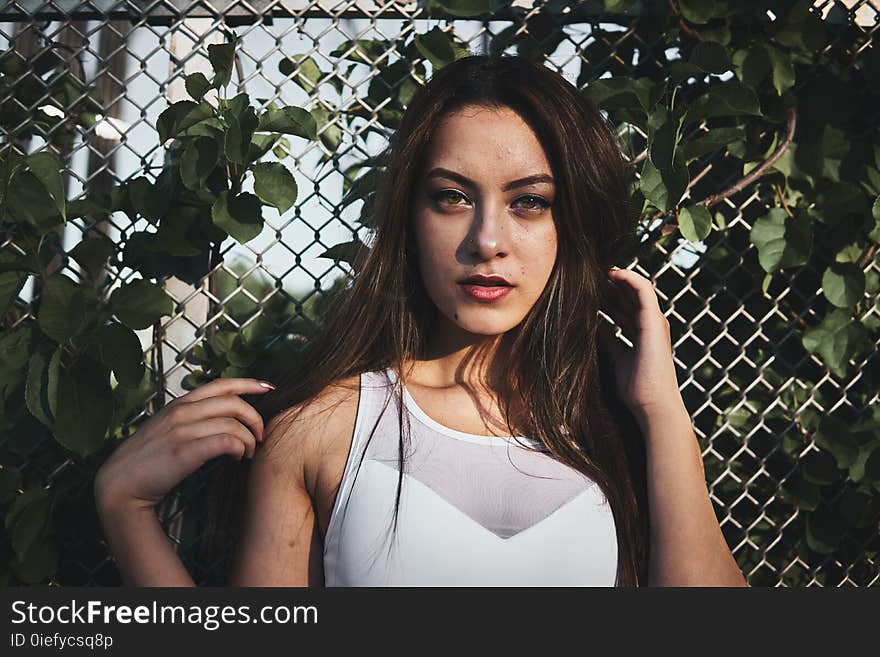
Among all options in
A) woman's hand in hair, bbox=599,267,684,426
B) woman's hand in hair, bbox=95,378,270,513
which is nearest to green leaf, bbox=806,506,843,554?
woman's hand in hair, bbox=599,267,684,426

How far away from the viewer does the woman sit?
52.8 inches

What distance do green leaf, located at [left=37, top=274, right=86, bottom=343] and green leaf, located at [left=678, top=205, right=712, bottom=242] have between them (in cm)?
123

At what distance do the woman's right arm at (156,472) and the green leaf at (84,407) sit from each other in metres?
0.15

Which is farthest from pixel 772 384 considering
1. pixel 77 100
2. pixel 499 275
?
pixel 77 100

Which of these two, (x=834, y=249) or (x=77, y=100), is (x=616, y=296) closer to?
(x=834, y=249)

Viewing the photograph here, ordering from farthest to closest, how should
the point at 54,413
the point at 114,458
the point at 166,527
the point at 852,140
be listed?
the point at 852,140
the point at 166,527
the point at 54,413
the point at 114,458

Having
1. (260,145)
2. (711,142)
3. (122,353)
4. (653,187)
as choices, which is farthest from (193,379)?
(711,142)

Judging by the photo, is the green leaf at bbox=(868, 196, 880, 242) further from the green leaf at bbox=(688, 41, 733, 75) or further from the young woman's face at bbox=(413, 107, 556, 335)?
the young woman's face at bbox=(413, 107, 556, 335)

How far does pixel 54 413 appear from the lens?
4.77ft

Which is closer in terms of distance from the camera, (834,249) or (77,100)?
(77,100)

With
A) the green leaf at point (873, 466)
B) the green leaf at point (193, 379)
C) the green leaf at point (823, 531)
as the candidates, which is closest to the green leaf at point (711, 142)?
the green leaf at point (873, 466)

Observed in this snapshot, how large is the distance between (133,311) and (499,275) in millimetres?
719

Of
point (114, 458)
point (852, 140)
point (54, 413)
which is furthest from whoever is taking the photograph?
point (852, 140)

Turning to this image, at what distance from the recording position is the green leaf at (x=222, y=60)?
149 centimetres
